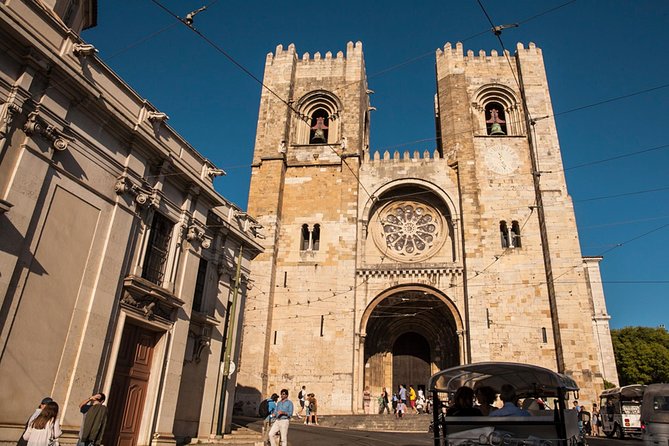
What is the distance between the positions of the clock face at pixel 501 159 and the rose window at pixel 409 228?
11.9 feet

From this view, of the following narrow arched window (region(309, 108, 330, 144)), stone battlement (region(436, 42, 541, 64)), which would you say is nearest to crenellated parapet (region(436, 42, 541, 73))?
stone battlement (region(436, 42, 541, 64))

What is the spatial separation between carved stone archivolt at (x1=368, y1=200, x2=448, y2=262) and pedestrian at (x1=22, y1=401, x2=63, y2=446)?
18865mm

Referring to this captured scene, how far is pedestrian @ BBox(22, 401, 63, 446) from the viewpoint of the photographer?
18.0 ft

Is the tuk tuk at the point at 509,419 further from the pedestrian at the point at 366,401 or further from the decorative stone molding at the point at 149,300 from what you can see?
the pedestrian at the point at 366,401

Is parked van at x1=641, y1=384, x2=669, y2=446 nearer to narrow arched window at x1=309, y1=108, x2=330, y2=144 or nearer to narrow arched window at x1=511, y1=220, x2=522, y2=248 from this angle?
narrow arched window at x1=511, y1=220, x2=522, y2=248

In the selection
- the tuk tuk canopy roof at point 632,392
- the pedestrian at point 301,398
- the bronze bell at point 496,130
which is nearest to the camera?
the tuk tuk canopy roof at point 632,392

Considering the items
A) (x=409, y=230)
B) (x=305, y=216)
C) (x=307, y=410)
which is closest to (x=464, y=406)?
(x=307, y=410)

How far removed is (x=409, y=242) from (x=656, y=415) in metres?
14.5

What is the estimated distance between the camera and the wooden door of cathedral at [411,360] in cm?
2339

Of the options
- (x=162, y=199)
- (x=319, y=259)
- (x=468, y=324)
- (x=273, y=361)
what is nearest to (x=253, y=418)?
(x=273, y=361)

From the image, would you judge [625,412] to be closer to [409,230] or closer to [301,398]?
[301,398]

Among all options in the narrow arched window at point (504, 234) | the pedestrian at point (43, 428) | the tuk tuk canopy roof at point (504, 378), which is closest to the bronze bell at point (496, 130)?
the narrow arched window at point (504, 234)

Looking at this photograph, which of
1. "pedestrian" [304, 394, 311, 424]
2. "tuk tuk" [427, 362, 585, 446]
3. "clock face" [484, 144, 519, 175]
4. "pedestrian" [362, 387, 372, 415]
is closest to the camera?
"tuk tuk" [427, 362, 585, 446]

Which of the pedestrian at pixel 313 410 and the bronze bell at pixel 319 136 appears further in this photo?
the bronze bell at pixel 319 136
